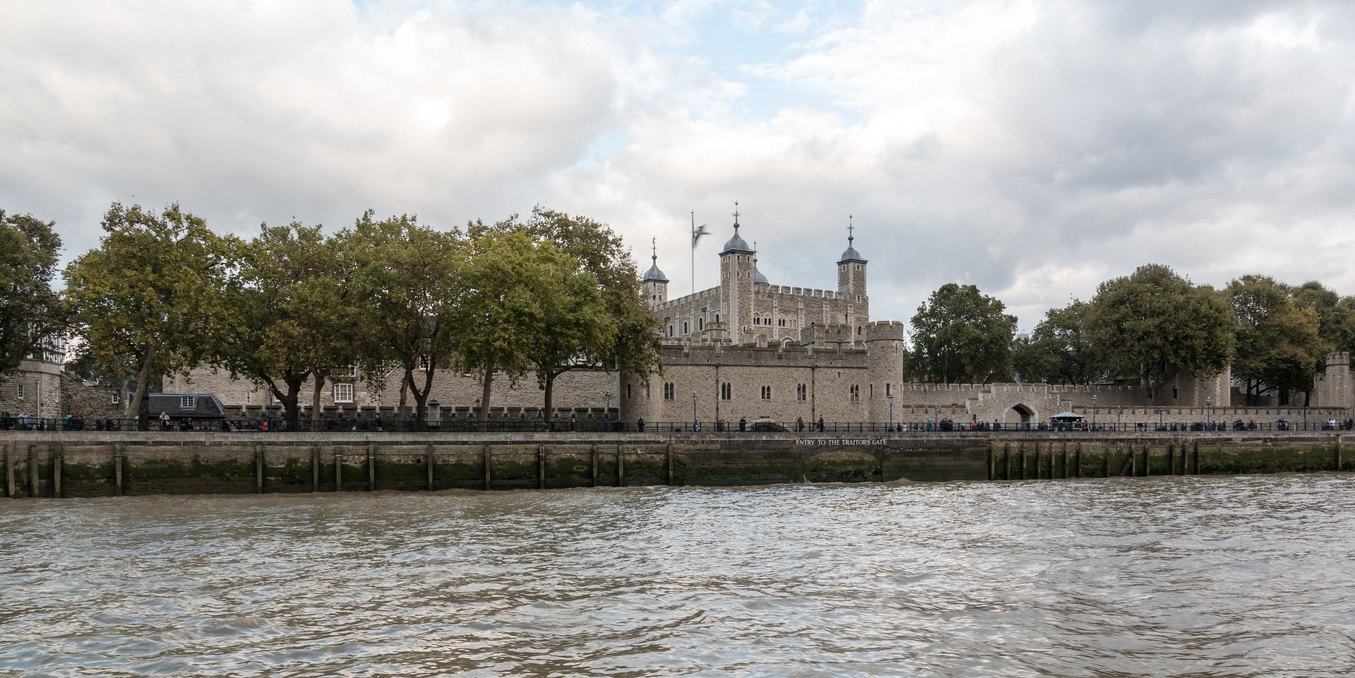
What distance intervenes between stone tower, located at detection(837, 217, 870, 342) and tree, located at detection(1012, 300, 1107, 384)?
15.6 meters

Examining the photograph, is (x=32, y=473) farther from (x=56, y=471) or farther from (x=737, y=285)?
(x=737, y=285)

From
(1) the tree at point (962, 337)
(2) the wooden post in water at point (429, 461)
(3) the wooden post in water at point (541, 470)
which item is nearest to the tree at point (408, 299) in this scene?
(2) the wooden post in water at point (429, 461)

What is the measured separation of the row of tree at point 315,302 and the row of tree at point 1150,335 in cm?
3558

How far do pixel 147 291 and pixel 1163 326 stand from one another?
52.7 m

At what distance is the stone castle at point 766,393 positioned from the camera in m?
45.5

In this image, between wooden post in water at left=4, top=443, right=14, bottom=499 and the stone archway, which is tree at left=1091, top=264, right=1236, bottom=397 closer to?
the stone archway

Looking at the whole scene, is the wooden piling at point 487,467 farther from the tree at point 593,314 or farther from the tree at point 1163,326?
the tree at point 1163,326

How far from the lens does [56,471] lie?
28.7 metres

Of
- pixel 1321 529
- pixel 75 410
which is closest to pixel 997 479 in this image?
pixel 1321 529

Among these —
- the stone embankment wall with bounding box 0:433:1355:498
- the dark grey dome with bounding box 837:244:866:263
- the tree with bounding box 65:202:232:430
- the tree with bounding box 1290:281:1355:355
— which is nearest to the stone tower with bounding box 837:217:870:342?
the dark grey dome with bounding box 837:244:866:263

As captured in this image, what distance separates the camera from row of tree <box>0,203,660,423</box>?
34.5m

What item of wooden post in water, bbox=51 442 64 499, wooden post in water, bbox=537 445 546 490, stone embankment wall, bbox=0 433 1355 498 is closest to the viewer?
wooden post in water, bbox=51 442 64 499

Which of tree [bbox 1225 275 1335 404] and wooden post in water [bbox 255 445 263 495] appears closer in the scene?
wooden post in water [bbox 255 445 263 495]

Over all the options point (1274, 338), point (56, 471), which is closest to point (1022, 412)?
point (1274, 338)
